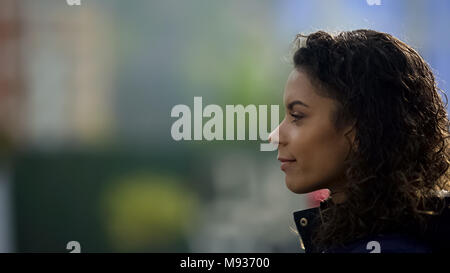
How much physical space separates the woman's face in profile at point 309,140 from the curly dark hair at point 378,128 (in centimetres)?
3

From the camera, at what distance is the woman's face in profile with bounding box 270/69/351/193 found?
1.76 m

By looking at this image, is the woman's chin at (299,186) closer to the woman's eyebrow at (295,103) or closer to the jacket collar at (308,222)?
the jacket collar at (308,222)

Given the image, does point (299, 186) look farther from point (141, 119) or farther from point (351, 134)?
point (141, 119)

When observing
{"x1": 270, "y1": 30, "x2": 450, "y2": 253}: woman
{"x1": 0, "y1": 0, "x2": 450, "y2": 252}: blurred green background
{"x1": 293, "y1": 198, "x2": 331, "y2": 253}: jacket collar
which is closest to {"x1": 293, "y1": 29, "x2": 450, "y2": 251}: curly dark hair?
{"x1": 270, "y1": 30, "x2": 450, "y2": 253}: woman

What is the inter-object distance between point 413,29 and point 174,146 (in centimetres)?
189

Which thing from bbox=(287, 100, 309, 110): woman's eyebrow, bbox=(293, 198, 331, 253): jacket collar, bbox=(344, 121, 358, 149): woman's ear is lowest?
bbox=(293, 198, 331, 253): jacket collar

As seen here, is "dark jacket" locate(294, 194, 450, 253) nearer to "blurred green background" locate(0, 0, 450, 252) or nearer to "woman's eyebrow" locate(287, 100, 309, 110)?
"woman's eyebrow" locate(287, 100, 309, 110)

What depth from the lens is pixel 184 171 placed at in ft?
13.7

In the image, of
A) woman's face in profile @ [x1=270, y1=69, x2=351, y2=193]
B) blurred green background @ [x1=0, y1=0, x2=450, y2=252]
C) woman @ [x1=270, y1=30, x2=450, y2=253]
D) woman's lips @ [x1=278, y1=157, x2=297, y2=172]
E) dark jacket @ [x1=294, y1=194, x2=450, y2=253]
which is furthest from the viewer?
blurred green background @ [x1=0, y1=0, x2=450, y2=252]

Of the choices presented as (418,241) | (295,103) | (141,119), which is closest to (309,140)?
(295,103)

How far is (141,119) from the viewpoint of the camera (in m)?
4.25

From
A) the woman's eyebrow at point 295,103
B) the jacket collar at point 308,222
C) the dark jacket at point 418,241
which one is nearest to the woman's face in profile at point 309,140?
Answer: the woman's eyebrow at point 295,103
